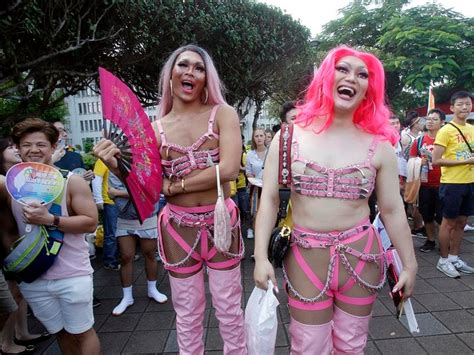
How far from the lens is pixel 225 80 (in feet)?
47.5

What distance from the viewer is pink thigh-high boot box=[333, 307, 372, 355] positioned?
1752 mm

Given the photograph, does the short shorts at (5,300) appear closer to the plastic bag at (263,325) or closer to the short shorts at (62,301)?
the short shorts at (62,301)

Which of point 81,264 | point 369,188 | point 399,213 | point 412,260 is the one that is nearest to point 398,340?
point 412,260

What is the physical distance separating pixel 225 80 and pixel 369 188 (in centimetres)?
1339

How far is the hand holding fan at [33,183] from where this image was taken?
1960 millimetres

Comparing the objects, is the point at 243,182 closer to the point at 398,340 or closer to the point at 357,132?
→ the point at 398,340

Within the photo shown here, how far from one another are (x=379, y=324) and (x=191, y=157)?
2236 mm

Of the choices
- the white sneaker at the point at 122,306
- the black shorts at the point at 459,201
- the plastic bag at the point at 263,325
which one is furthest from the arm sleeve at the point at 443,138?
the white sneaker at the point at 122,306

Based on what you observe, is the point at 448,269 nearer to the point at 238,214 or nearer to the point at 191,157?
the point at 238,214

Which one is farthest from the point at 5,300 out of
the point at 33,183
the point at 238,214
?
the point at 238,214

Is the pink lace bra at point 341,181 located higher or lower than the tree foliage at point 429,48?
lower

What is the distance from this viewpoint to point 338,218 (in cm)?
174

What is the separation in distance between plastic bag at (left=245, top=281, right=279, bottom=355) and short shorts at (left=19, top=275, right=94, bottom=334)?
3.49ft

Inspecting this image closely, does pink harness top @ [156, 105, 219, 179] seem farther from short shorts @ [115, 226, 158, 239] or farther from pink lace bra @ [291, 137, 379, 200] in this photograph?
short shorts @ [115, 226, 158, 239]
